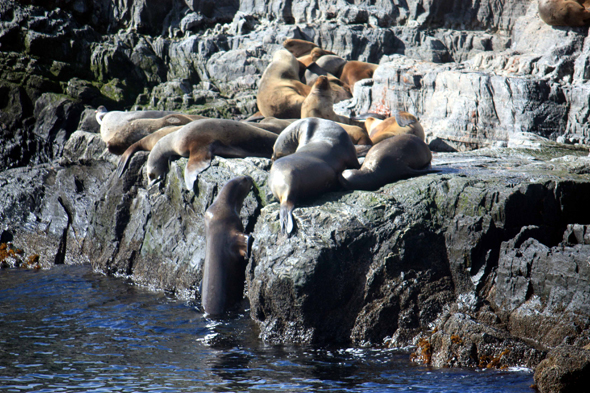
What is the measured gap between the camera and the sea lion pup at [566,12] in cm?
863

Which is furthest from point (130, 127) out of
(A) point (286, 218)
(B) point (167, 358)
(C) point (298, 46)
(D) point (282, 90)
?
(C) point (298, 46)

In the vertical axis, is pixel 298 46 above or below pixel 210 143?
above

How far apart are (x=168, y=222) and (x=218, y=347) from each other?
8.23ft

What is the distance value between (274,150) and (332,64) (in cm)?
544

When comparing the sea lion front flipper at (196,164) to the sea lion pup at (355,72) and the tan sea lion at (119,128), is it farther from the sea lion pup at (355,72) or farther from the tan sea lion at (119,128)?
the sea lion pup at (355,72)

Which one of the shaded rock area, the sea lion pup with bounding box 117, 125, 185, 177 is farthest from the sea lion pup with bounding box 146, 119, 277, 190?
the sea lion pup with bounding box 117, 125, 185, 177

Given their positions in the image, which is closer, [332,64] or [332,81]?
[332,81]

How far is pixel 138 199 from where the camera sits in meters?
7.14

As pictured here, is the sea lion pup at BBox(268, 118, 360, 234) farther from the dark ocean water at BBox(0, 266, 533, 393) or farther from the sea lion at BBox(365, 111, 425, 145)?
the sea lion at BBox(365, 111, 425, 145)

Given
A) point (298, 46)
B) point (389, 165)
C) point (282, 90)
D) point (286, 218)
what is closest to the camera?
point (286, 218)

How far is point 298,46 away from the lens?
11.9 meters

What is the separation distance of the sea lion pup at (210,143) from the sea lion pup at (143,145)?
464 millimetres

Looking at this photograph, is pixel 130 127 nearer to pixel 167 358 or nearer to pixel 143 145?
pixel 143 145

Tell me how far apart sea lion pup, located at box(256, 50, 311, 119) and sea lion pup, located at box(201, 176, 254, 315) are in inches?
161
